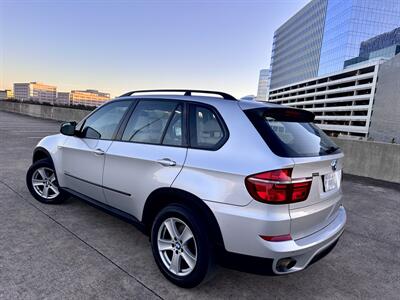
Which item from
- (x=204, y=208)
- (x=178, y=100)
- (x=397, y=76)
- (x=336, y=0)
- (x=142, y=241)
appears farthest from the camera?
(x=336, y=0)

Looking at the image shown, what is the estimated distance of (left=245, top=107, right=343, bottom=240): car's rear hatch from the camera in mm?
2213

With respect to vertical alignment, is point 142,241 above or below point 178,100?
below

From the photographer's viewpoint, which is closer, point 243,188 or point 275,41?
point 243,188

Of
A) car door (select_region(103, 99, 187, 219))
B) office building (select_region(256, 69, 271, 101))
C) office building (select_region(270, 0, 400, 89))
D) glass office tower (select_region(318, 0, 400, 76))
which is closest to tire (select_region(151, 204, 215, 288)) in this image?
car door (select_region(103, 99, 187, 219))

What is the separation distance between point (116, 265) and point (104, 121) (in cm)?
165

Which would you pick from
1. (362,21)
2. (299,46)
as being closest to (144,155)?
(362,21)

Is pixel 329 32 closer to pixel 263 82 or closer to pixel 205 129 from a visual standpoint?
pixel 263 82

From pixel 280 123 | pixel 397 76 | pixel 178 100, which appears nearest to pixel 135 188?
pixel 178 100

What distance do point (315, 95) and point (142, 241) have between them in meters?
96.0

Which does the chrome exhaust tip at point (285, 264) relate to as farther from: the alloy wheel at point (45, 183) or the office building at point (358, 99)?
the office building at point (358, 99)

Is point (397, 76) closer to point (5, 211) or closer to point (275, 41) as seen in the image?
point (5, 211)

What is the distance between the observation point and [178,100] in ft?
9.41

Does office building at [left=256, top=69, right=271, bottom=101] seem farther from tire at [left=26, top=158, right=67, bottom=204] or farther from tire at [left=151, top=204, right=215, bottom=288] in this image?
tire at [left=151, top=204, right=215, bottom=288]

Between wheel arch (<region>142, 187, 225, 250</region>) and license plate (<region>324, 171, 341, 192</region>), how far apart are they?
3.28ft
